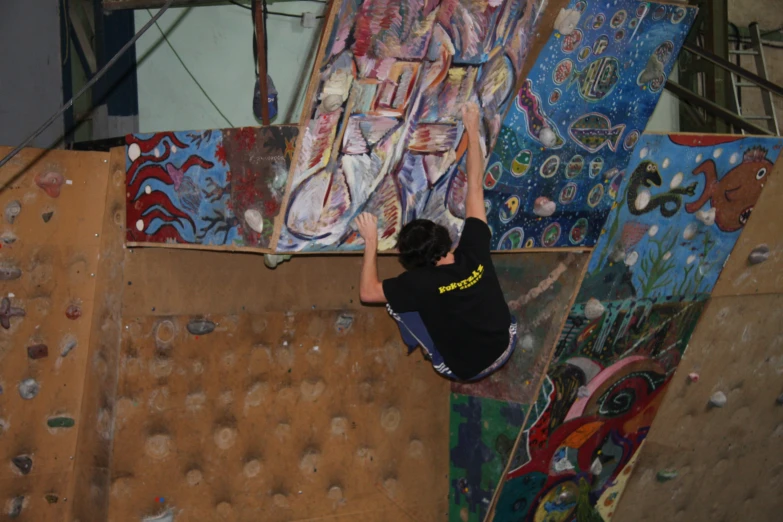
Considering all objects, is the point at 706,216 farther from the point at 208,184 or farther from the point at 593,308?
the point at 208,184

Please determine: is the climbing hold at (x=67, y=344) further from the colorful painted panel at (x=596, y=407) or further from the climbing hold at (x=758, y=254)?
the climbing hold at (x=758, y=254)

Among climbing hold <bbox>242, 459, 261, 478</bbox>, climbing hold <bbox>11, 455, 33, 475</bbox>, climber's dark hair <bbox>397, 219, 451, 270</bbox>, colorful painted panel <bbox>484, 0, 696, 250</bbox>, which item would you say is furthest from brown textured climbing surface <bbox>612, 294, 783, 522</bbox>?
climbing hold <bbox>11, 455, 33, 475</bbox>

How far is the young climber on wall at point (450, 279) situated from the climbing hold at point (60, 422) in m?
1.17

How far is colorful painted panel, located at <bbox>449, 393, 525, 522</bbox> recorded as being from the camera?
3.61 metres

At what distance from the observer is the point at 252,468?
3303 millimetres

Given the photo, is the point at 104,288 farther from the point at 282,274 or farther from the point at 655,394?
the point at 655,394

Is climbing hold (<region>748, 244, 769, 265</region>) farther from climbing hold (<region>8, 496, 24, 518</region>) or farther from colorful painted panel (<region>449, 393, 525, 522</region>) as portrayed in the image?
climbing hold (<region>8, 496, 24, 518</region>)

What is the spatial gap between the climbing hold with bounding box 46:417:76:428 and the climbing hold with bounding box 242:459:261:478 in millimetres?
669

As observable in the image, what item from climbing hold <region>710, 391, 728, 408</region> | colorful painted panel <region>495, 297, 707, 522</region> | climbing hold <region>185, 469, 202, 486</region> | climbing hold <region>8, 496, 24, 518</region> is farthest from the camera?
climbing hold <region>710, 391, 728, 408</region>

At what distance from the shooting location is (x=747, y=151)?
3.48 m

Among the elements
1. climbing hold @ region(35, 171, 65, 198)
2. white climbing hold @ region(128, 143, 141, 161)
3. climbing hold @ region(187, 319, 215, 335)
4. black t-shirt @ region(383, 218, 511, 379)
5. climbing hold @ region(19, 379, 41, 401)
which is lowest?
climbing hold @ region(19, 379, 41, 401)

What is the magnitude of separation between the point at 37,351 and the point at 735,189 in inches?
111

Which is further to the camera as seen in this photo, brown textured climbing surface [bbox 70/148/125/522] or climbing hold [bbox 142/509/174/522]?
climbing hold [bbox 142/509/174/522]

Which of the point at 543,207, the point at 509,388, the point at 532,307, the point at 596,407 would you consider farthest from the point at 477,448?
the point at 543,207
